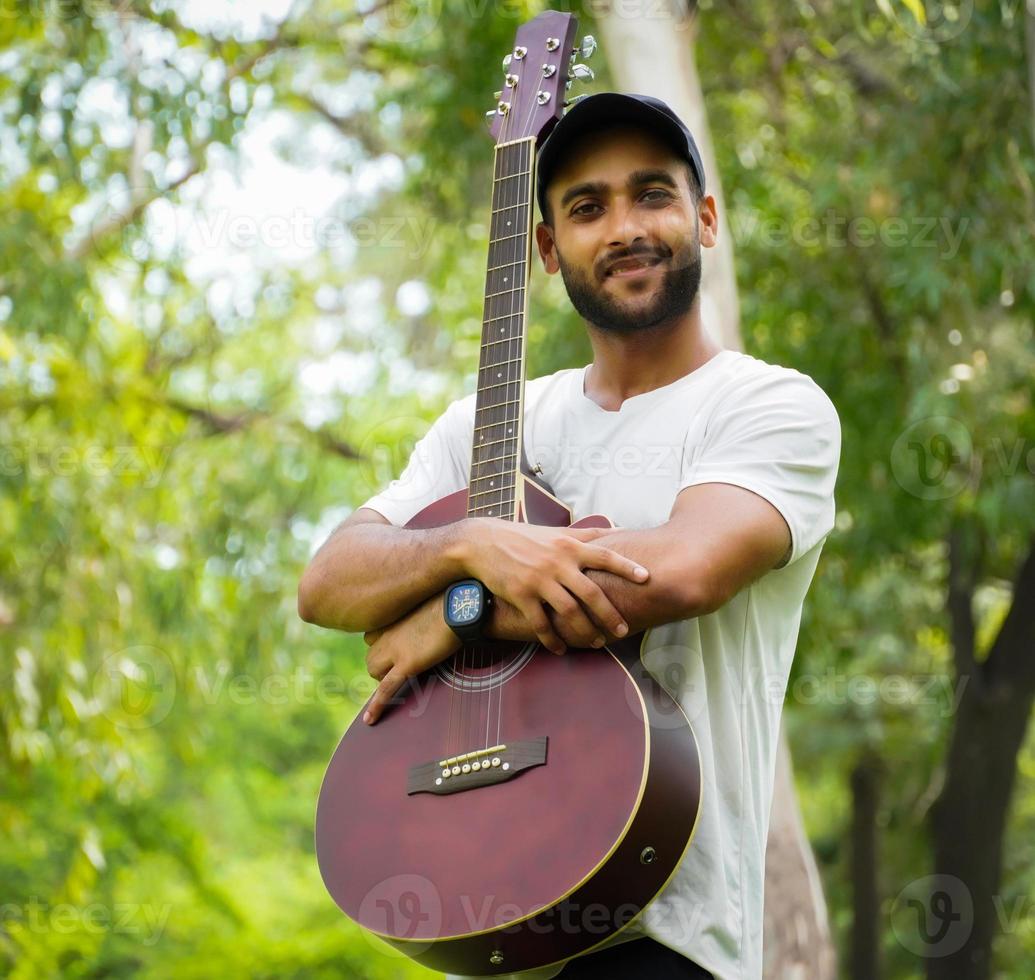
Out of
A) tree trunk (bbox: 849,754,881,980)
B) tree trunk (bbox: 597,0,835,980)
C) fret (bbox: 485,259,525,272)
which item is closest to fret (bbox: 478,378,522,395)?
fret (bbox: 485,259,525,272)

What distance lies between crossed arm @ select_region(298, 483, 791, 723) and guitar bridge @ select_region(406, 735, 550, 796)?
157mm

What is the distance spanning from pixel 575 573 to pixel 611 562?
6cm

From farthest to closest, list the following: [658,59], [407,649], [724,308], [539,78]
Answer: [658,59]
[724,308]
[539,78]
[407,649]

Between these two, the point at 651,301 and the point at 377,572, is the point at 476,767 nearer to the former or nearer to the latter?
the point at 377,572

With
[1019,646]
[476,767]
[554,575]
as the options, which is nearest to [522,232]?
[554,575]

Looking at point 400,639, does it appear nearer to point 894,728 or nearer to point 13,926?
point 13,926

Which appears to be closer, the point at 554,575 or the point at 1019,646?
the point at 554,575

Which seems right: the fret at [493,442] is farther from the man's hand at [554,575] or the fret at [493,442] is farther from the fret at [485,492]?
the man's hand at [554,575]

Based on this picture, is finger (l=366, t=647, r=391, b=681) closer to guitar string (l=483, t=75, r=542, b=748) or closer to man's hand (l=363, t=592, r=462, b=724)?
man's hand (l=363, t=592, r=462, b=724)

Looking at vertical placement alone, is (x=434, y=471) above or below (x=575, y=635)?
above

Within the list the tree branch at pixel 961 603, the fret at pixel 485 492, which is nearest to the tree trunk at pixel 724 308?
the fret at pixel 485 492

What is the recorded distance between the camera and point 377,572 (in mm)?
2484

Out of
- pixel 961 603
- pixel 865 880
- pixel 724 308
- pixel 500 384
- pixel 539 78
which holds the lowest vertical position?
pixel 865 880

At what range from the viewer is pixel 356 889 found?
2.32 metres
